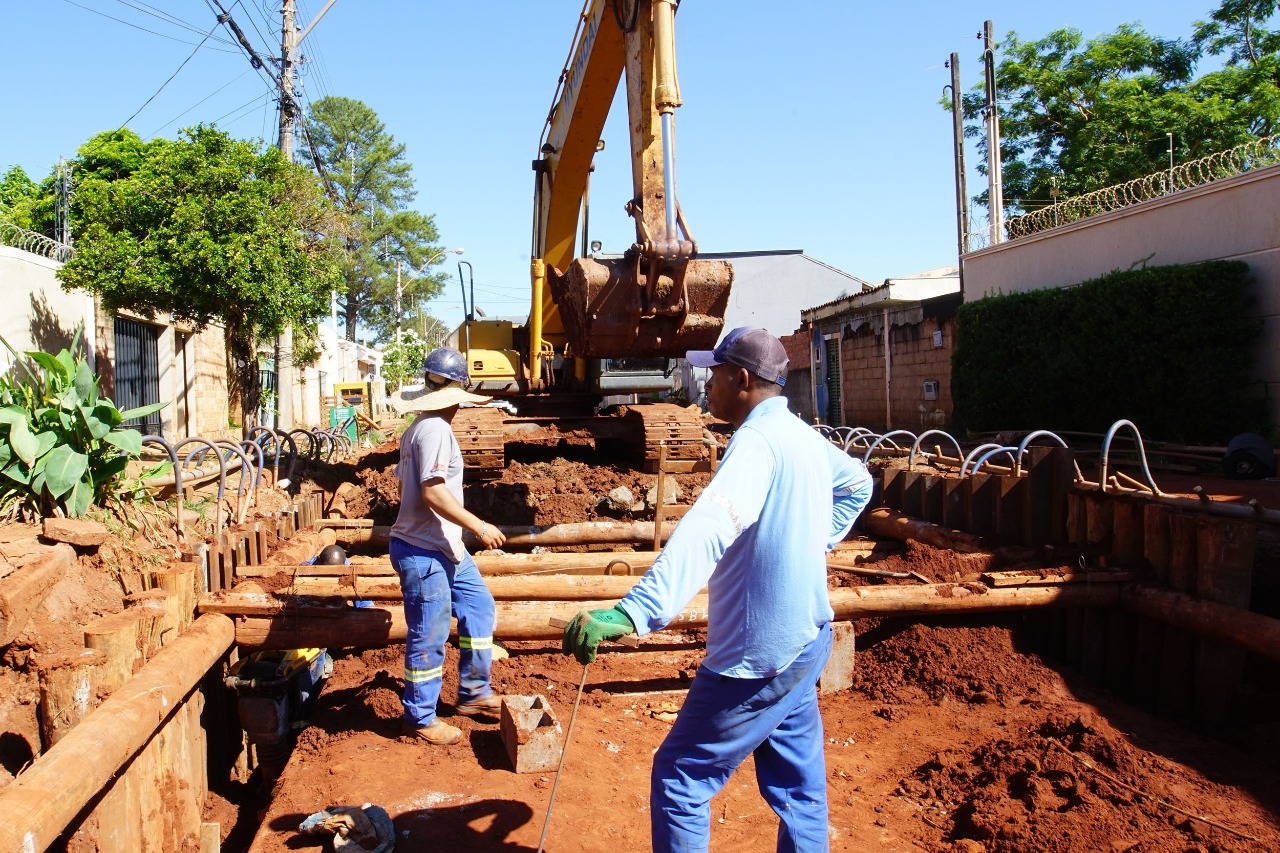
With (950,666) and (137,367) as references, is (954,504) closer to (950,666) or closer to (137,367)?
(950,666)

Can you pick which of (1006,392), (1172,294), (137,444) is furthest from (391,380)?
(137,444)

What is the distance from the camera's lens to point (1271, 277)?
496 inches

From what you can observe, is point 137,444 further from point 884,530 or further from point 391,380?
point 391,380

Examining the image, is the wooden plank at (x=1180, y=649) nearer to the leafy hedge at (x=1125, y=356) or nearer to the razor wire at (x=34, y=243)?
the leafy hedge at (x=1125, y=356)

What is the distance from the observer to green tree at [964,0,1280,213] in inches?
917

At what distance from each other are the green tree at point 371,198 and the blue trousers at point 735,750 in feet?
163

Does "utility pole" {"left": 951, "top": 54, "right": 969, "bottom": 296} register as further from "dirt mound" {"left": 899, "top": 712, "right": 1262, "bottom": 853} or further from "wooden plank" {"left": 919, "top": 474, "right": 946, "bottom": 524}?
"dirt mound" {"left": 899, "top": 712, "right": 1262, "bottom": 853}

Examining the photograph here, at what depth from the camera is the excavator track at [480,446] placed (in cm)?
948

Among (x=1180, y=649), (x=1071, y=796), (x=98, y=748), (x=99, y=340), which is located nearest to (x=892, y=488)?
(x=1180, y=649)

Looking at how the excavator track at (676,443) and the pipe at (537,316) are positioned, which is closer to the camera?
the pipe at (537,316)

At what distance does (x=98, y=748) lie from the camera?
11.3 ft

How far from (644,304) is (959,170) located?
16984mm

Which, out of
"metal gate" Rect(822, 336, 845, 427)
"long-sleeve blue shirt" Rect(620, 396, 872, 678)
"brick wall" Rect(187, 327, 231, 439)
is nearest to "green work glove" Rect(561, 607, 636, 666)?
"long-sleeve blue shirt" Rect(620, 396, 872, 678)

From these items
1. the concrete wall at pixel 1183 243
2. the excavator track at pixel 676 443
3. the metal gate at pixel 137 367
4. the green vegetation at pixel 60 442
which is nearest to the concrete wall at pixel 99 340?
the metal gate at pixel 137 367
